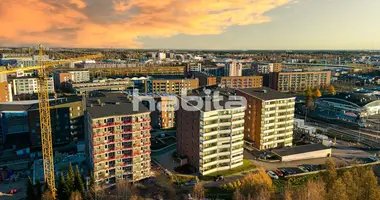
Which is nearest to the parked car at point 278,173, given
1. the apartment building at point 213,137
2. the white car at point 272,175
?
the white car at point 272,175

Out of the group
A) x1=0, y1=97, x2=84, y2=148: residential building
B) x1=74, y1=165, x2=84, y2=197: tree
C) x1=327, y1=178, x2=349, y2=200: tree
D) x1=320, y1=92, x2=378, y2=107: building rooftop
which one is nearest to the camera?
x1=327, y1=178, x2=349, y2=200: tree

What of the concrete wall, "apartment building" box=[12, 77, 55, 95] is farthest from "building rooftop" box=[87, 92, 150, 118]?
"apartment building" box=[12, 77, 55, 95]

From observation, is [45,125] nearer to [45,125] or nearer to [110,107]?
[45,125]

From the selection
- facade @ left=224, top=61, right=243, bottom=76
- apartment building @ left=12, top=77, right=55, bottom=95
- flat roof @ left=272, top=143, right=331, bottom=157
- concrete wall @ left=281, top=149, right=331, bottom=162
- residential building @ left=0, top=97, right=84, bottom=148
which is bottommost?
concrete wall @ left=281, top=149, right=331, bottom=162

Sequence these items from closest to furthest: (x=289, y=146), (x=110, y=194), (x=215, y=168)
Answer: (x=110, y=194), (x=215, y=168), (x=289, y=146)

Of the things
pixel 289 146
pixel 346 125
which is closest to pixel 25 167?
Answer: pixel 289 146

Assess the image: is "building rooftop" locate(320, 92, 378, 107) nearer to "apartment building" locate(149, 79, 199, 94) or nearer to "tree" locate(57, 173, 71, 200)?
"apartment building" locate(149, 79, 199, 94)

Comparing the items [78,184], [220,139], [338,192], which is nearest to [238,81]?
[220,139]

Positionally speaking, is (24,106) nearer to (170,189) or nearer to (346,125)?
(170,189)
